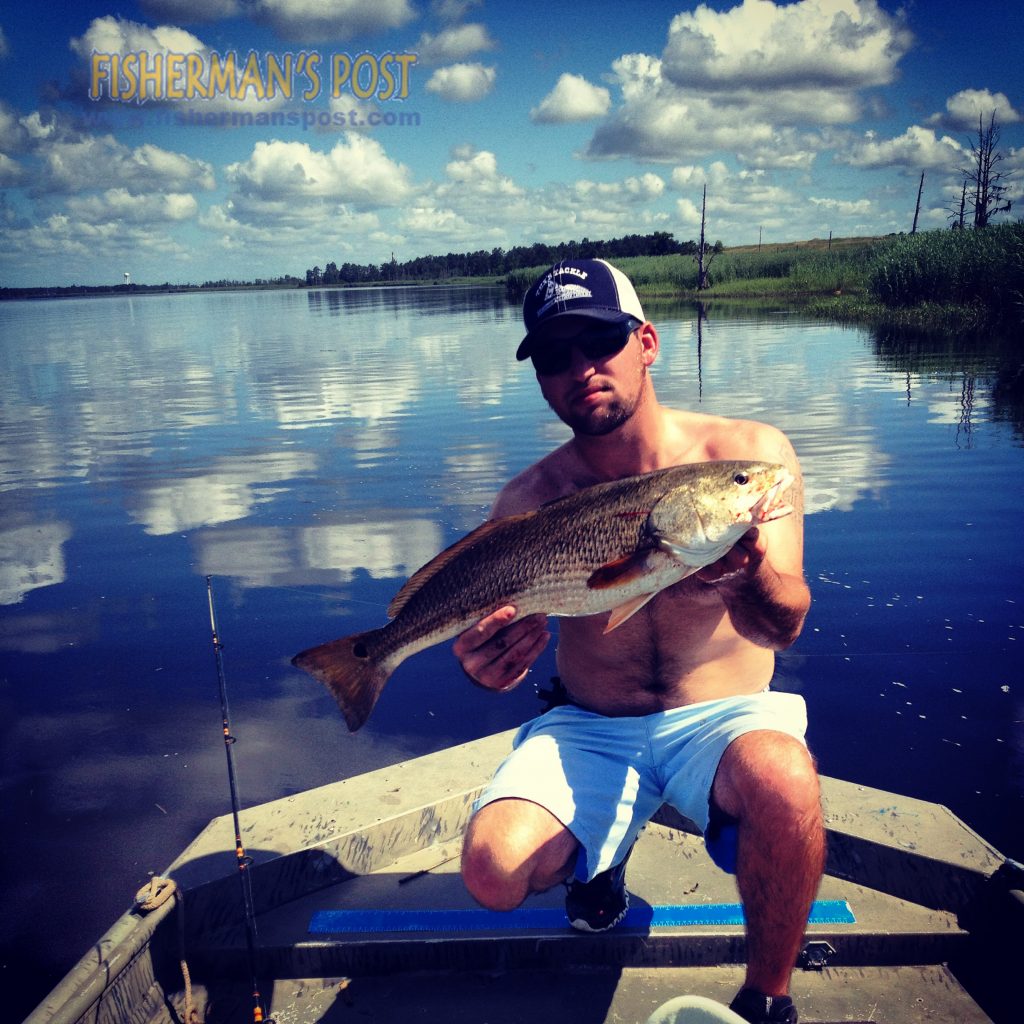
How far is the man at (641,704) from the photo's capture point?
9.62 ft

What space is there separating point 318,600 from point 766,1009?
19.2 feet

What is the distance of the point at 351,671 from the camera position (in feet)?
10.8

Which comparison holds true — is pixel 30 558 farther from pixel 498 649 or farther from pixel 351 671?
pixel 498 649

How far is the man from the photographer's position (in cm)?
293

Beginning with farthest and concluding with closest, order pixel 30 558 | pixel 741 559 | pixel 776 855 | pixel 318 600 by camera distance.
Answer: pixel 30 558 → pixel 318 600 → pixel 741 559 → pixel 776 855

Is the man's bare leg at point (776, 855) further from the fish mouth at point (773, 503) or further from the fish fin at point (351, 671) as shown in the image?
the fish fin at point (351, 671)

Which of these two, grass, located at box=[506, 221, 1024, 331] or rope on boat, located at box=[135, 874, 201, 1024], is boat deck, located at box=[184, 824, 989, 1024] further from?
grass, located at box=[506, 221, 1024, 331]

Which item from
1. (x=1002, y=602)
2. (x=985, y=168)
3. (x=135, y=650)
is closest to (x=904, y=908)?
(x=1002, y=602)

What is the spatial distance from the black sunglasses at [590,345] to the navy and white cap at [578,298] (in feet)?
0.12

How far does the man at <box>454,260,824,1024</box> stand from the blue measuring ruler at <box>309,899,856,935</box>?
0.46 ft

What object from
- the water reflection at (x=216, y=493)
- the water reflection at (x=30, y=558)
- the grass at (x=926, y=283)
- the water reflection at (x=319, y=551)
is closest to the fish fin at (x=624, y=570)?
the water reflection at (x=319, y=551)

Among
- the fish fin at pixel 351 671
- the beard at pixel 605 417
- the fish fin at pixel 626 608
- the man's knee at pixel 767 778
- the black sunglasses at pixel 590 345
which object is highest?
the black sunglasses at pixel 590 345

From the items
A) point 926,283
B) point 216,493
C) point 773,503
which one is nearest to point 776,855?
point 773,503

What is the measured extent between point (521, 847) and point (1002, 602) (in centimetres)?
590
